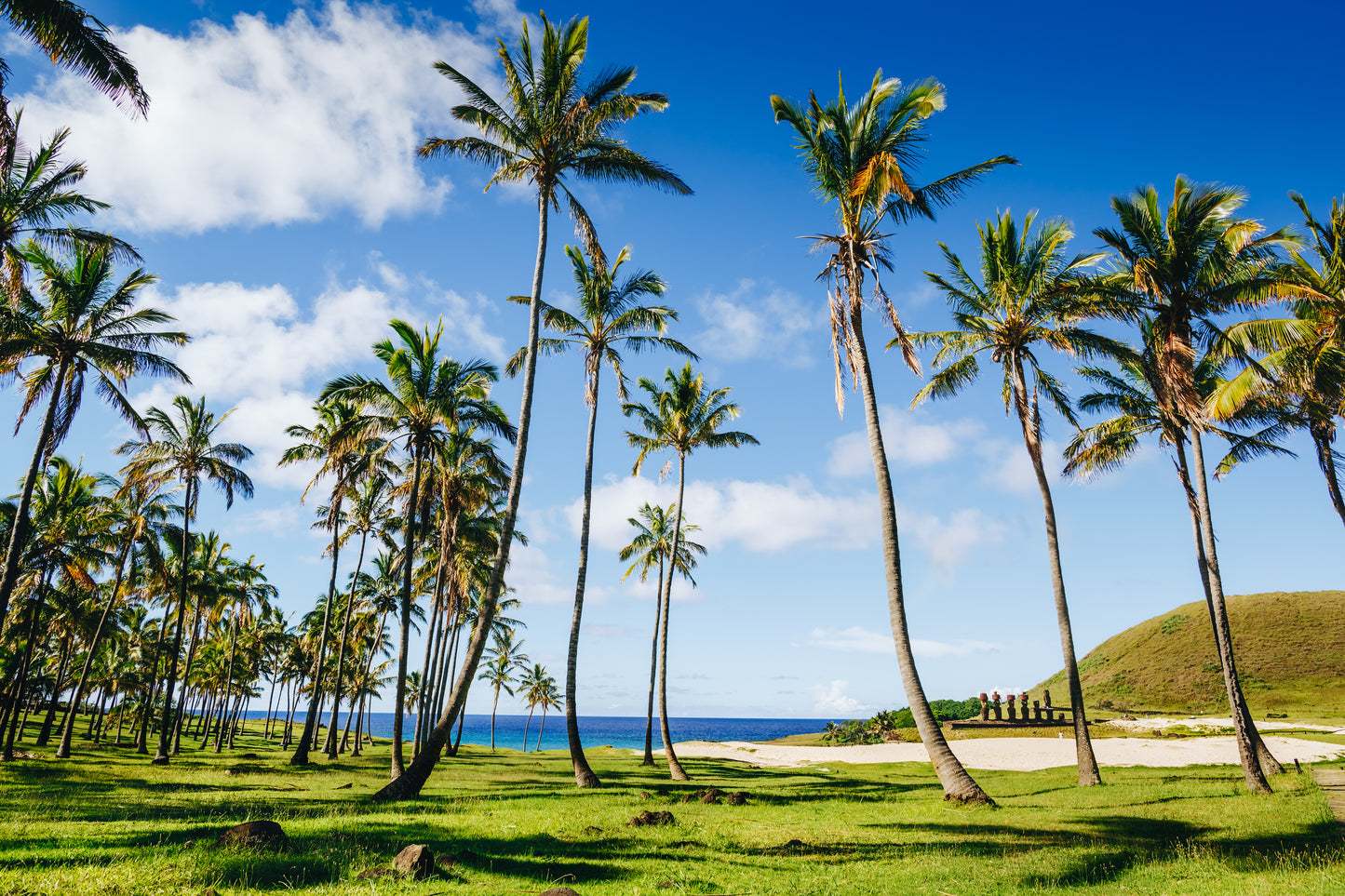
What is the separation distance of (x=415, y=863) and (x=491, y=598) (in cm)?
938

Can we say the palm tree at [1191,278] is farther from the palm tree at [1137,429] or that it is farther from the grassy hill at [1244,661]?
the grassy hill at [1244,661]

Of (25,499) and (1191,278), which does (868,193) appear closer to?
(1191,278)

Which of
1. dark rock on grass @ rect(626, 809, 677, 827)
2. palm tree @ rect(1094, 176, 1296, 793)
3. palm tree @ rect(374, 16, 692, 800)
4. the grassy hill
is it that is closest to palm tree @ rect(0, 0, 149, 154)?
palm tree @ rect(374, 16, 692, 800)

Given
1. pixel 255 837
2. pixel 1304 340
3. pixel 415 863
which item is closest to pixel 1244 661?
pixel 1304 340

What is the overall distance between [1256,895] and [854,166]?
16.3 meters

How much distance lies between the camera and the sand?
25.4 metres

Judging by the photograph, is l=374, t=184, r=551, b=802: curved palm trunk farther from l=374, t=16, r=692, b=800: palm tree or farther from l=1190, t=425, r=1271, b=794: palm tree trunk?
l=1190, t=425, r=1271, b=794: palm tree trunk

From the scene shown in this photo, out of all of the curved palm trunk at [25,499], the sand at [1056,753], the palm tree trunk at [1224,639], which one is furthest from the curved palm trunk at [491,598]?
the sand at [1056,753]

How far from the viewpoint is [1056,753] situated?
29453 millimetres

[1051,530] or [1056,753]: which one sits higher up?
[1051,530]

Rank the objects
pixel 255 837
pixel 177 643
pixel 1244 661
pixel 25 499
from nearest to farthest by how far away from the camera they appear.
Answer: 1. pixel 255 837
2. pixel 25 499
3. pixel 177 643
4. pixel 1244 661

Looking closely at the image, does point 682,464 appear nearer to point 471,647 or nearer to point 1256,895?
point 471,647

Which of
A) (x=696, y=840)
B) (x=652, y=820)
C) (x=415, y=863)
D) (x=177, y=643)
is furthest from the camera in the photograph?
(x=177, y=643)

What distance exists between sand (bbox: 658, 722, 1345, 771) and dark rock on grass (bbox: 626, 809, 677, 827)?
63.1 feet
